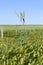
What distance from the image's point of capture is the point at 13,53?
33.8ft

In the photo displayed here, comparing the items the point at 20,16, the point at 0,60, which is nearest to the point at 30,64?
the point at 0,60

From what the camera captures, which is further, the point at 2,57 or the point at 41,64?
the point at 2,57

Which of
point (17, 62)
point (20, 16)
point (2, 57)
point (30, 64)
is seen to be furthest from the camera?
point (20, 16)

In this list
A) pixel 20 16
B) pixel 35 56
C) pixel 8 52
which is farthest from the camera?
pixel 20 16

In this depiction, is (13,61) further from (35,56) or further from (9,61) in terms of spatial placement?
(35,56)

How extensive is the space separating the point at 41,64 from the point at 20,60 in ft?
3.74

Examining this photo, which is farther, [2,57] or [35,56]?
[35,56]

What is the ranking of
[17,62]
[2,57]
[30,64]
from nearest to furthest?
1. [30,64]
2. [17,62]
3. [2,57]

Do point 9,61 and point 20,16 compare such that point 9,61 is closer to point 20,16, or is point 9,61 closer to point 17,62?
point 17,62

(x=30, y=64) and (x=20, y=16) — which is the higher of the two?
(x=20, y=16)

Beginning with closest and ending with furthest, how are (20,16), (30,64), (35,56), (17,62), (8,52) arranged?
(30,64), (17,62), (35,56), (8,52), (20,16)

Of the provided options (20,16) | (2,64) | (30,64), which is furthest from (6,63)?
(20,16)

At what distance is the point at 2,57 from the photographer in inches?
346

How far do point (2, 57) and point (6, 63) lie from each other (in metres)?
0.76
